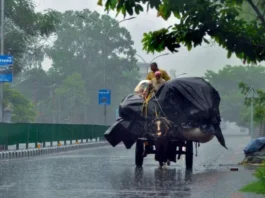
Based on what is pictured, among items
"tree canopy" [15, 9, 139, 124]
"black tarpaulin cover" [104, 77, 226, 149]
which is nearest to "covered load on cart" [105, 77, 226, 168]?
"black tarpaulin cover" [104, 77, 226, 149]

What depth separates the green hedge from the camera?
108ft

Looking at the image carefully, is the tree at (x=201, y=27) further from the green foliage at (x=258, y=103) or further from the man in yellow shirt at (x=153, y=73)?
the green foliage at (x=258, y=103)

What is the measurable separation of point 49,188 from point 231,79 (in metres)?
111

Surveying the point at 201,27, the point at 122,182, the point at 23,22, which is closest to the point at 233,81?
the point at 23,22

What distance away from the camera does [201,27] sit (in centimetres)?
1087

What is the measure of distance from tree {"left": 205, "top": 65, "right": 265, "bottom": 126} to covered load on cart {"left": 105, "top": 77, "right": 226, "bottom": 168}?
338ft

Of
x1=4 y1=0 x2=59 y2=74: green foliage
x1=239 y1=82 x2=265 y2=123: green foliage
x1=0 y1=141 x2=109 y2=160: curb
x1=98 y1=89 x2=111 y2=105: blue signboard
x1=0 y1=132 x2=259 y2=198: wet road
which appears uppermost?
x1=4 y1=0 x2=59 y2=74: green foliage

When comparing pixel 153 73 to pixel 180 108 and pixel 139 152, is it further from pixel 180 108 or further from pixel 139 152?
pixel 139 152

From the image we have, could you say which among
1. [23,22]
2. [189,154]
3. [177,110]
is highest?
[23,22]

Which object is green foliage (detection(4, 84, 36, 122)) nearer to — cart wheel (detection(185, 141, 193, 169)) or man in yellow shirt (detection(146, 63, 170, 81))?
man in yellow shirt (detection(146, 63, 170, 81))

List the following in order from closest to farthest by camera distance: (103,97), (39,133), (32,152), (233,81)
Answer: (32,152) → (39,133) → (103,97) → (233,81)

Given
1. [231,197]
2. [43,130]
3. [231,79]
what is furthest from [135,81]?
[231,197]

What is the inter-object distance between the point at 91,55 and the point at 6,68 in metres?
70.9

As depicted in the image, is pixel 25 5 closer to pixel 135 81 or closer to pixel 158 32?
pixel 158 32
